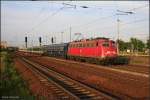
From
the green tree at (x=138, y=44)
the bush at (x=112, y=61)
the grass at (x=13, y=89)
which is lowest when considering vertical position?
the grass at (x=13, y=89)

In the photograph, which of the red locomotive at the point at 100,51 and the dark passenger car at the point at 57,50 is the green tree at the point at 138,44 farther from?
the red locomotive at the point at 100,51

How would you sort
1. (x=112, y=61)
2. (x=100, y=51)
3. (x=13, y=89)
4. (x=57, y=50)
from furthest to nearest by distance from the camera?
(x=57, y=50) → (x=112, y=61) → (x=100, y=51) → (x=13, y=89)

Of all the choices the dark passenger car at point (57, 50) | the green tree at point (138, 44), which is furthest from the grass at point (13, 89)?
the green tree at point (138, 44)

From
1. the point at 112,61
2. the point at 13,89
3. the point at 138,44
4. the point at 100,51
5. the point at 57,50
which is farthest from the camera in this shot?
the point at 138,44

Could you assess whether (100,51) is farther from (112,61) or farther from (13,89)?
(13,89)

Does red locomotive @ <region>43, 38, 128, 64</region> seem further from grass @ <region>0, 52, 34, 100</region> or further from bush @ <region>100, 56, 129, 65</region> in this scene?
grass @ <region>0, 52, 34, 100</region>

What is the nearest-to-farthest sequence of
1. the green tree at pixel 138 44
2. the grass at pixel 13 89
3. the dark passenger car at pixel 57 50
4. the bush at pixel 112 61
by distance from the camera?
the grass at pixel 13 89, the bush at pixel 112 61, the dark passenger car at pixel 57 50, the green tree at pixel 138 44

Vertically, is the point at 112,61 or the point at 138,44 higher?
the point at 138,44

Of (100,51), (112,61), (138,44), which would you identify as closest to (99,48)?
(100,51)

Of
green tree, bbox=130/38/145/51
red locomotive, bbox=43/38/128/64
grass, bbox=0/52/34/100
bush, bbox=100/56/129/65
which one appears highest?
green tree, bbox=130/38/145/51

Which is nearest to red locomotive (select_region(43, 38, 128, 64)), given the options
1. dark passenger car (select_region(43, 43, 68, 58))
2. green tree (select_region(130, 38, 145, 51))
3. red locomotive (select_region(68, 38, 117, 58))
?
red locomotive (select_region(68, 38, 117, 58))

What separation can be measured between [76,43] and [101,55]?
10.6m

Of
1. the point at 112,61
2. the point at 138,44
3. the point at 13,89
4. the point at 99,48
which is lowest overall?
the point at 13,89

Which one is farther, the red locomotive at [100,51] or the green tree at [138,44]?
the green tree at [138,44]
